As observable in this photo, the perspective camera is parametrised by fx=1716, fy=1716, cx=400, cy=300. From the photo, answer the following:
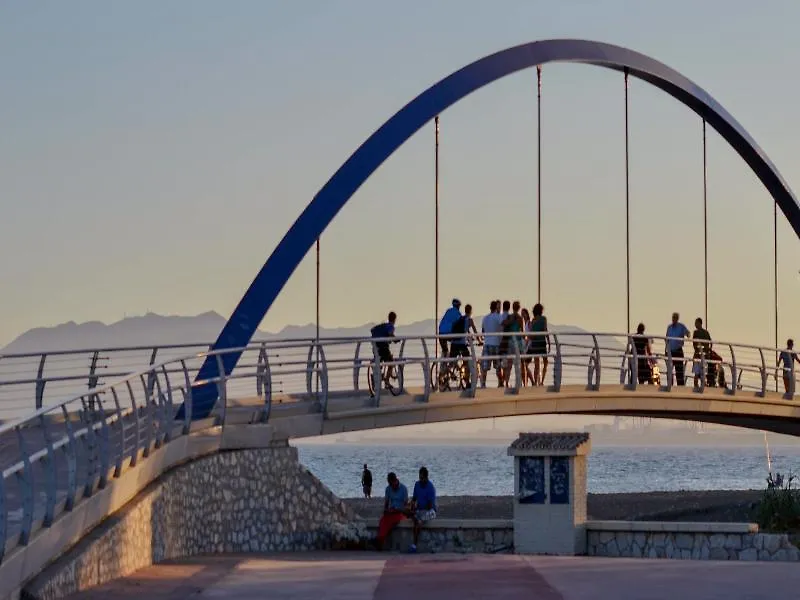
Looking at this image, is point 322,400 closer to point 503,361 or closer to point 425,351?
point 425,351

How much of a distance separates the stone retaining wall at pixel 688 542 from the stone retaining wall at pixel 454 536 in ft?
4.07

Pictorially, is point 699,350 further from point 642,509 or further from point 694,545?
point 694,545

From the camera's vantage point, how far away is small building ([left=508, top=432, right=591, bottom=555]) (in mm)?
21844

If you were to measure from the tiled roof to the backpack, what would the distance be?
5354 mm

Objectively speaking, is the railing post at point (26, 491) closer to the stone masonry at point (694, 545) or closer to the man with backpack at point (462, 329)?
the stone masonry at point (694, 545)

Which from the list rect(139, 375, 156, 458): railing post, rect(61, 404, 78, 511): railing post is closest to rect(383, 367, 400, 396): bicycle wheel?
rect(139, 375, 156, 458): railing post

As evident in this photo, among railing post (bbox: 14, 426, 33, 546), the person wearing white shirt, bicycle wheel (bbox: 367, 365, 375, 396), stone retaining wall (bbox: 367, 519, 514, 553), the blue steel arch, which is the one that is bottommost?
stone retaining wall (bbox: 367, 519, 514, 553)

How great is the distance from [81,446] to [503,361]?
14723 millimetres

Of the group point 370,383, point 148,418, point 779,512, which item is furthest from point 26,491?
point 779,512

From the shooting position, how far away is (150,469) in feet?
55.3

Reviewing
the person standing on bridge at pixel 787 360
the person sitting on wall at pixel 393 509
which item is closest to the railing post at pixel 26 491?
the person sitting on wall at pixel 393 509

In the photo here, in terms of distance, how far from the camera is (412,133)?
28.3 m

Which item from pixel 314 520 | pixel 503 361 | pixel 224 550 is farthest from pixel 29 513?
pixel 503 361

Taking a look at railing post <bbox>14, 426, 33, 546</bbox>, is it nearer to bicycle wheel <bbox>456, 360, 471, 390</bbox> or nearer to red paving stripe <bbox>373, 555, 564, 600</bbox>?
red paving stripe <bbox>373, 555, 564, 600</bbox>
